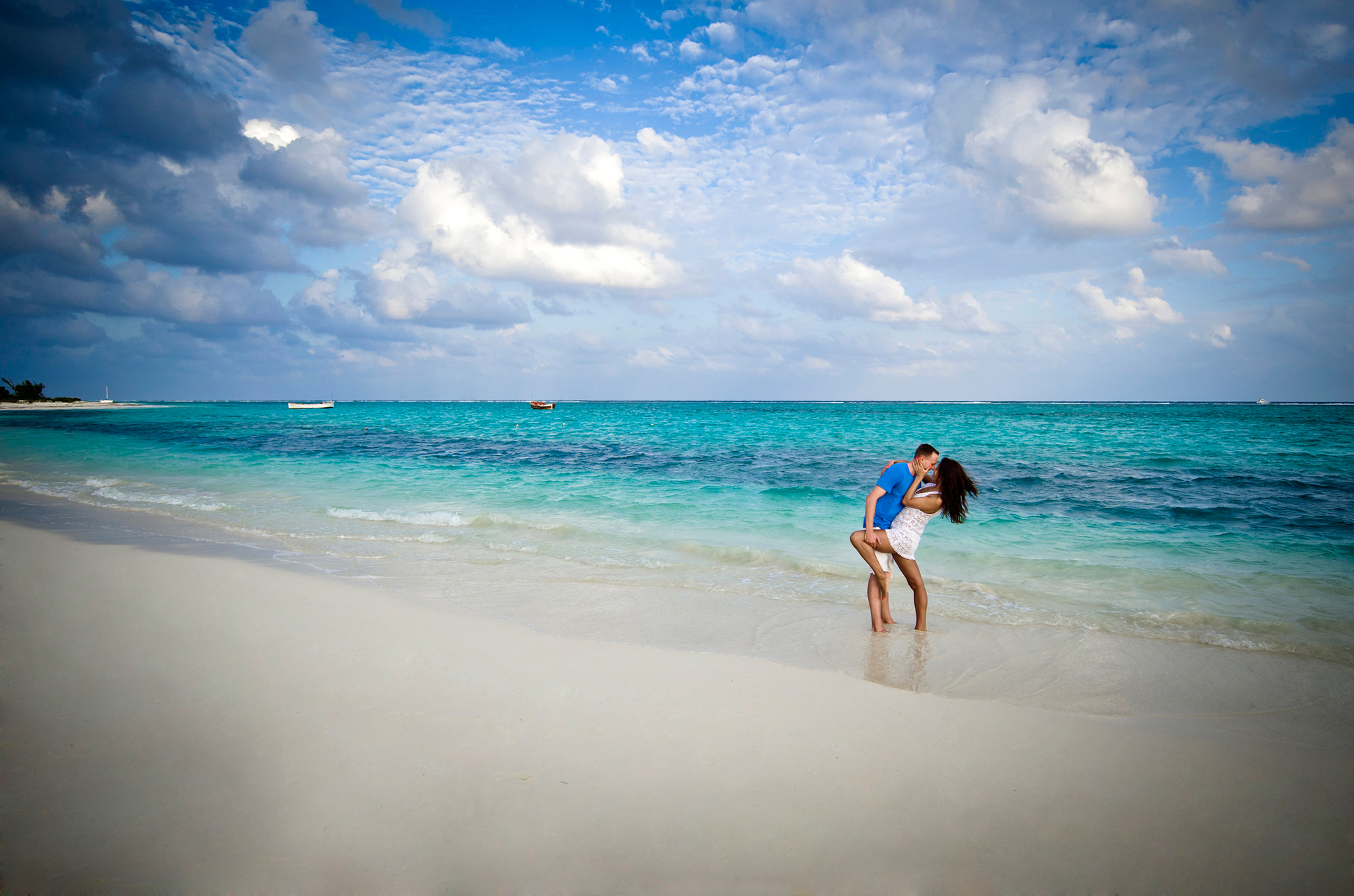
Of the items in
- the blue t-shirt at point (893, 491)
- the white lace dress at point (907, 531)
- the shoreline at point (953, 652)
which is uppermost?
the blue t-shirt at point (893, 491)

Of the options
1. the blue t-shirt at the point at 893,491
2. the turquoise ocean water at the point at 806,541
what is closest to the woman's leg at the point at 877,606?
the turquoise ocean water at the point at 806,541

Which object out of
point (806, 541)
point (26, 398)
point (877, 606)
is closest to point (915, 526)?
point (877, 606)

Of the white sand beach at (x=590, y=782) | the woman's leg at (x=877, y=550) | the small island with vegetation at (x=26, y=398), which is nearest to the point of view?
the white sand beach at (x=590, y=782)

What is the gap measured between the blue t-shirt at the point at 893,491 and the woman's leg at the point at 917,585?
16.5 inches

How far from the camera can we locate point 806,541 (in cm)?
1040

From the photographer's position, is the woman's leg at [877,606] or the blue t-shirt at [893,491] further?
the woman's leg at [877,606]

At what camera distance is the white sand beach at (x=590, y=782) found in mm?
2627

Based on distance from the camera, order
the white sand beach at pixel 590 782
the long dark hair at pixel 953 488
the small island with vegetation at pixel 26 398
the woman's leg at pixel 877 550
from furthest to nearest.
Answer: the small island with vegetation at pixel 26 398 < the woman's leg at pixel 877 550 < the long dark hair at pixel 953 488 < the white sand beach at pixel 590 782

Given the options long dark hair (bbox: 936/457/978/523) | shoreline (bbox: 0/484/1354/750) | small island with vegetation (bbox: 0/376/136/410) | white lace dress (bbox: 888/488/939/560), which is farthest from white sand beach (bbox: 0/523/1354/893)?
small island with vegetation (bbox: 0/376/136/410)

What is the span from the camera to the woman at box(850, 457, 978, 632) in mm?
5406

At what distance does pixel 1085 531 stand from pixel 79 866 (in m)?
13.5

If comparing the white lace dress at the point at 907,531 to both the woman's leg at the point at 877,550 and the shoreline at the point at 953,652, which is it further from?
the shoreline at the point at 953,652

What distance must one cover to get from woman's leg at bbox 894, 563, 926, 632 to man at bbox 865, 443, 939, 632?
154 mm

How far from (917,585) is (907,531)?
67 cm
